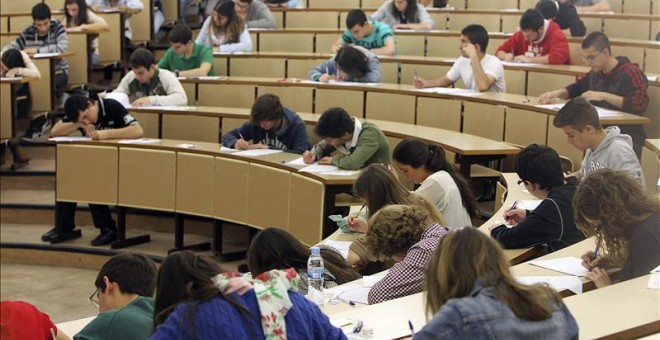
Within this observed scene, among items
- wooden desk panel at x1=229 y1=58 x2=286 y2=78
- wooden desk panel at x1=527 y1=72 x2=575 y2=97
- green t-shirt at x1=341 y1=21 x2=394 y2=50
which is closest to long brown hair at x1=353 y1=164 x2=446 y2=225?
wooden desk panel at x1=527 y1=72 x2=575 y2=97

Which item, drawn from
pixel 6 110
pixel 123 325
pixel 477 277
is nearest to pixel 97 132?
pixel 6 110

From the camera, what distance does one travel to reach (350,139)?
21.5ft

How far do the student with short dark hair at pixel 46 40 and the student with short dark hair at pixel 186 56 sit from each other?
1.22m

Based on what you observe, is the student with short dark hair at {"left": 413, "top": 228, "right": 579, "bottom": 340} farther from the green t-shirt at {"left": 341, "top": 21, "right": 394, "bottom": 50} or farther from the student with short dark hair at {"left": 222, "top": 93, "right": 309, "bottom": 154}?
the green t-shirt at {"left": 341, "top": 21, "right": 394, "bottom": 50}

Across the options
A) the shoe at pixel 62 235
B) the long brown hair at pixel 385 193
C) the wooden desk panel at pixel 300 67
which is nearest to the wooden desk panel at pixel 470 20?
the wooden desk panel at pixel 300 67

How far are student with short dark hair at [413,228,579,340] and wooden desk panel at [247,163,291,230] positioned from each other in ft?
14.4

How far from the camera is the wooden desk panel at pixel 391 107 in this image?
321 inches

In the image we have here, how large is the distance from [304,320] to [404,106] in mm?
5486

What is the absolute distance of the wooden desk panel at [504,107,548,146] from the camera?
23.4ft

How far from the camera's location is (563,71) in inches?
316

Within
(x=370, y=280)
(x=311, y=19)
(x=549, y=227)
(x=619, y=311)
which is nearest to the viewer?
(x=619, y=311)

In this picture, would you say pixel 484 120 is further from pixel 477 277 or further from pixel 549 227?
pixel 477 277

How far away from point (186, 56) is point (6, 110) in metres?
1.66

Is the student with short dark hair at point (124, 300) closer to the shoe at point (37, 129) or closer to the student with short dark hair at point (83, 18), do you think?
the shoe at point (37, 129)
